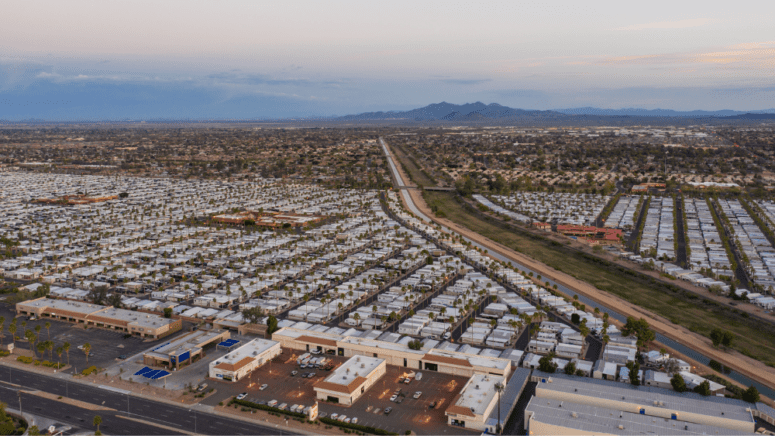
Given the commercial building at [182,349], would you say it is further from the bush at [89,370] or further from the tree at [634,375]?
the tree at [634,375]

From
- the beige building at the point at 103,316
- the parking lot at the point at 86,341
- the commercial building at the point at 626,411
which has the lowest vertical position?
the parking lot at the point at 86,341

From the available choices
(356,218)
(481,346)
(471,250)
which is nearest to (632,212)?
(471,250)

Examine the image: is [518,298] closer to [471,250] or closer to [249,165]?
[471,250]

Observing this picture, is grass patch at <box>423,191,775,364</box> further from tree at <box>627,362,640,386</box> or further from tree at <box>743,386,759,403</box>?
tree at <box>627,362,640,386</box>

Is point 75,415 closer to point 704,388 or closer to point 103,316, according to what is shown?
point 103,316

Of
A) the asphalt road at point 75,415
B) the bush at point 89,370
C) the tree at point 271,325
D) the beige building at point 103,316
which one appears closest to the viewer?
the asphalt road at point 75,415

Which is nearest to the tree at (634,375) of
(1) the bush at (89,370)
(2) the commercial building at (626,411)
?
(2) the commercial building at (626,411)
